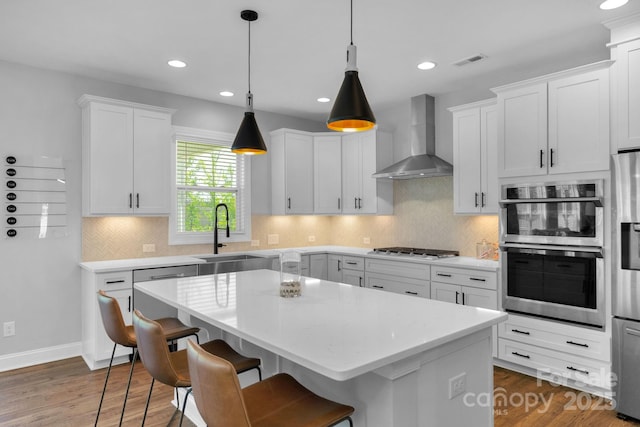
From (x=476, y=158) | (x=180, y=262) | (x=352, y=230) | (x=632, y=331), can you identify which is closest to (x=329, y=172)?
(x=352, y=230)

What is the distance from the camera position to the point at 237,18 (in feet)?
9.73

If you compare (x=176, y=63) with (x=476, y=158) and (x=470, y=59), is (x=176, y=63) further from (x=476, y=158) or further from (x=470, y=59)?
(x=476, y=158)

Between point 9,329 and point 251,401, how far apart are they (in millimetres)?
3328

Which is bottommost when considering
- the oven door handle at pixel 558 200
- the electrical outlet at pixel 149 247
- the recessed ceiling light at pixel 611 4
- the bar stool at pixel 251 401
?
the bar stool at pixel 251 401

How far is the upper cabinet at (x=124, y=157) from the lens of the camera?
3920 mm

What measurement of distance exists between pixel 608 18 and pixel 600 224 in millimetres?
1488

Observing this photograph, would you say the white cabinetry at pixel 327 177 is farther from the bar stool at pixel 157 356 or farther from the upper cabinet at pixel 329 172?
the bar stool at pixel 157 356

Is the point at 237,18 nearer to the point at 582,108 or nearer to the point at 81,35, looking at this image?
the point at 81,35

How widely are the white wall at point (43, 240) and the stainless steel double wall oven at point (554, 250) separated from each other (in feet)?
13.5

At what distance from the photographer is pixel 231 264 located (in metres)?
4.47

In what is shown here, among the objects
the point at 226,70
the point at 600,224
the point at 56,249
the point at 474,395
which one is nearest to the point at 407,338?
the point at 474,395

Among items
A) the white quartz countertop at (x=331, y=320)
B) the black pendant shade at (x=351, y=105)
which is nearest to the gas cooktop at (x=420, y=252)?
the white quartz countertop at (x=331, y=320)

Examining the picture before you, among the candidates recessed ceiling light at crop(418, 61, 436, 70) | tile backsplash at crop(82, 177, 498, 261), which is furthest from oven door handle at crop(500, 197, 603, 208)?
recessed ceiling light at crop(418, 61, 436, 70)

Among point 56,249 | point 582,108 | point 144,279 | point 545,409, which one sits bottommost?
point 545,409
